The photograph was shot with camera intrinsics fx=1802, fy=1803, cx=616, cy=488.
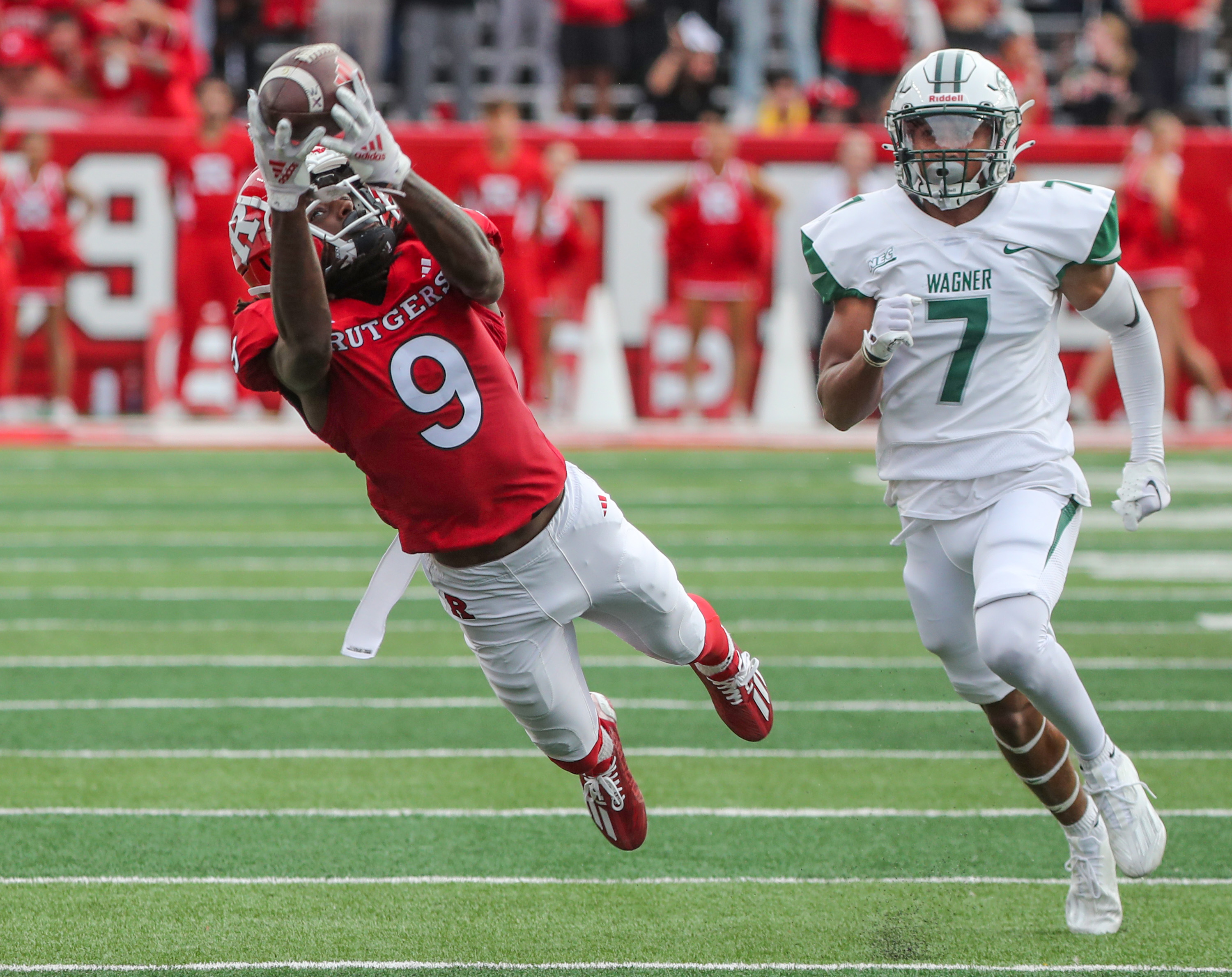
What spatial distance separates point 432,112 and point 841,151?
13.5 ft

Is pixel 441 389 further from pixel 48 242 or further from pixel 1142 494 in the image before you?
pixel 48 242

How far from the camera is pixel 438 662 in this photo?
6.91 meters

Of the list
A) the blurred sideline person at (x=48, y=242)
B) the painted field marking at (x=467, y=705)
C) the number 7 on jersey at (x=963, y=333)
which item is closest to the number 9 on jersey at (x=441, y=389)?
the number 7 on jersey at (x=963, y=333)

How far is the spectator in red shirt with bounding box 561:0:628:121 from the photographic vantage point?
14.7m

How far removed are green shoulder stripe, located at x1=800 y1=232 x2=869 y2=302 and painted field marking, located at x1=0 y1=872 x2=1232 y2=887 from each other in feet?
4.74

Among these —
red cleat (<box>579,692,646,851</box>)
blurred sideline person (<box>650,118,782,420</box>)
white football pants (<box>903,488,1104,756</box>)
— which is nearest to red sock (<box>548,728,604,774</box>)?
red cleat (<box>579,692,646,851</box>)

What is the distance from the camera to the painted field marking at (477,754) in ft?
18.3

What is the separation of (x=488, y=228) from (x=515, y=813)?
6.49 ft

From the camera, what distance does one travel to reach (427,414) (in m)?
3.79

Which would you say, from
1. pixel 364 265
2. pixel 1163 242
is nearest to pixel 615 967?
pixel 364 265

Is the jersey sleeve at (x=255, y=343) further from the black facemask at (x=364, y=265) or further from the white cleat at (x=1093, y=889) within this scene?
the white cleat at (x=1093, y=889)

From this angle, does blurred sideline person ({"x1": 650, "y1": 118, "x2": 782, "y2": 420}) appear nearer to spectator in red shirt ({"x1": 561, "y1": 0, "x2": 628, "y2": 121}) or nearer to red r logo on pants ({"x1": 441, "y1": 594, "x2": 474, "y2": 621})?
spectator in red shirt ({"x1": 561, "y1": 0, "x2": 628, "y2": 121})

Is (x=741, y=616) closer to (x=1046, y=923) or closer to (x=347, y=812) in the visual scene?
(x=347, y=812)

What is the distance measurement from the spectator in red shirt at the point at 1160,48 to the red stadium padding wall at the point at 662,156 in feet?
3.91
